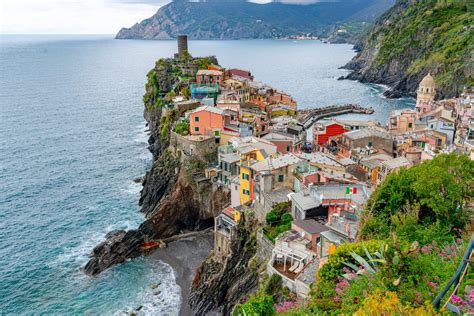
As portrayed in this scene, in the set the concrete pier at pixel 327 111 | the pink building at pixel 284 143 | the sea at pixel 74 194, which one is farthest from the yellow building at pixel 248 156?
the concrete pier at pixel 327 111

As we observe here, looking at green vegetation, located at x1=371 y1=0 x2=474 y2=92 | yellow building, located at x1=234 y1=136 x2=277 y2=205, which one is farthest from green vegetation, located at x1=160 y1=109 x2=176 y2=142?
green vegetation, located at x1=371 y1=0 x2=474 y2=92

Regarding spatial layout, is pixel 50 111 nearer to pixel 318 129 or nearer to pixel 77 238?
pixel 77 238

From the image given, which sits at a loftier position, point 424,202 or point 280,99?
point 424,202

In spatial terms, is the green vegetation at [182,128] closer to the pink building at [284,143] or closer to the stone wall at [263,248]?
the pink building at [284,143]

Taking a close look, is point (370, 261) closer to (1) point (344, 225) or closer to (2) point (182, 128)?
(1) point (344, 225)

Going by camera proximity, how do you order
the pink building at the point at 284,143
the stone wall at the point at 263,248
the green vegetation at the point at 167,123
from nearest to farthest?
the stone wall at the point at 263,248, the pink building at the point at 284,143, the green vegetation at the point at 167,123

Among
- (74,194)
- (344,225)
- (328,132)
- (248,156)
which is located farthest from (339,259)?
(74,194)

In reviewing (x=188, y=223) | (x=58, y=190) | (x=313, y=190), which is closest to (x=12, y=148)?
(x=58, y=190)
